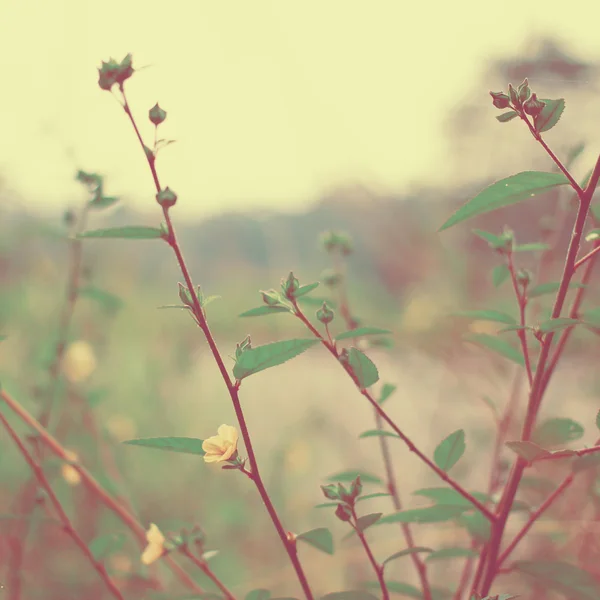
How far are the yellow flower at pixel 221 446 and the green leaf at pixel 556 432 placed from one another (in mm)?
196

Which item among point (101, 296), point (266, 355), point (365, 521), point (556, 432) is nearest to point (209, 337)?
point (266, 355)

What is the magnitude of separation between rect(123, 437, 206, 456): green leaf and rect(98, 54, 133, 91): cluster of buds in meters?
0.19

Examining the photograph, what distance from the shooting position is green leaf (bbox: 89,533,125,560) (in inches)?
21.5

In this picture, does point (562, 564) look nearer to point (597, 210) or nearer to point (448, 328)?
point (597, 210)

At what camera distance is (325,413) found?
68.2 inches

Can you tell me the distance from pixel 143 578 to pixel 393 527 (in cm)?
97

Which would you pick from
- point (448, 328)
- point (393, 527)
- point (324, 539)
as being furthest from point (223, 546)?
point (324, 539)

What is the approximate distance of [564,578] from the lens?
0.44 m

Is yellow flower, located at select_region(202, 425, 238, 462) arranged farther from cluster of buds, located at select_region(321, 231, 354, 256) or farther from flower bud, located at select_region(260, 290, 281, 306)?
cluster of buds, located at select_region(321, 231, 354, 256)

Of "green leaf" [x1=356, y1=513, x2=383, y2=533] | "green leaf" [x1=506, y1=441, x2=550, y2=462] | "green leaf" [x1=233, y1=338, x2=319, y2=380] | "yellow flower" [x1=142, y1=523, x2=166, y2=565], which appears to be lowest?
"yellow flower" [x1=142, y1=523, x2=166, y2=565]

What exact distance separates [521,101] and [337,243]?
288 millimetres

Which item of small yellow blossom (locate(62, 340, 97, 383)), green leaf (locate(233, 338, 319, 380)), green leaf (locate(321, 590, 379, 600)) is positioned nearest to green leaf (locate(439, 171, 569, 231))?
green leaf (locate(233, 338, 319, 380))

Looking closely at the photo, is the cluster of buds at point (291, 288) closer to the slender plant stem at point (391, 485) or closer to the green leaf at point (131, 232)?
the green leaf at point (131, 232)

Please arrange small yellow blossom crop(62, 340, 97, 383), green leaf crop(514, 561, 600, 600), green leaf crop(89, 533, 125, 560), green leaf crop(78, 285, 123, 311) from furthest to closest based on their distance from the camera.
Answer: small yellow blossom crop(62, 340, 97, 383) < green leaf crop(78, 285, 123, 311) < green leaf crop(89, 533, 125, 560) < green leaf crop(514, 561, 600, 600)
